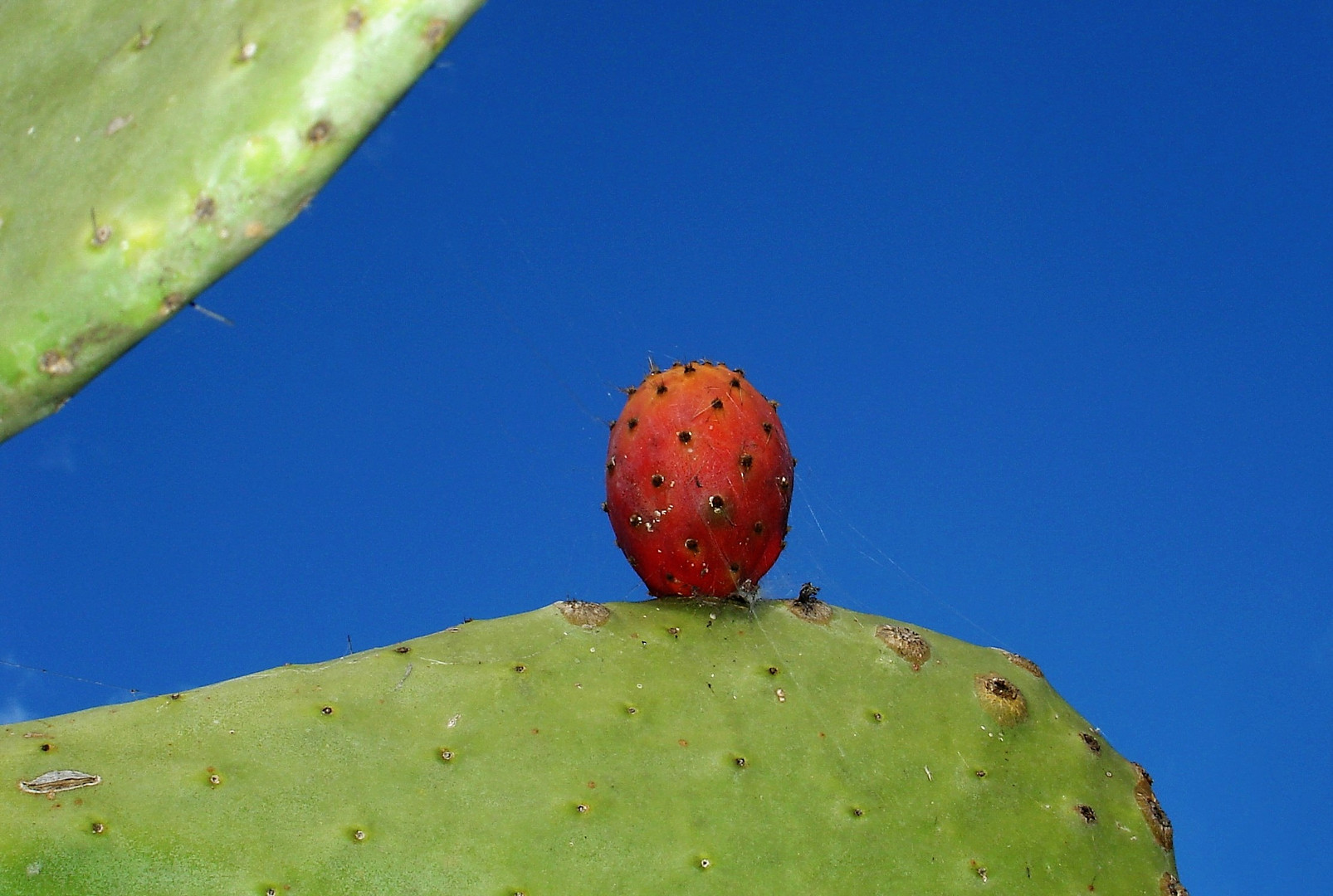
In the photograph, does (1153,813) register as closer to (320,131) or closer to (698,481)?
(698,481)

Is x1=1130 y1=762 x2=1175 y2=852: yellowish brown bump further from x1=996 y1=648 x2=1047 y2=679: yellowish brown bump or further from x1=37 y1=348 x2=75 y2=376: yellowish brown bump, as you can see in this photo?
x1=37 y1=348 x2=75 y2=376: yellowish brown bump

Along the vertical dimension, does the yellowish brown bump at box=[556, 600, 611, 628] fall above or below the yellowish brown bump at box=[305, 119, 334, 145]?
above

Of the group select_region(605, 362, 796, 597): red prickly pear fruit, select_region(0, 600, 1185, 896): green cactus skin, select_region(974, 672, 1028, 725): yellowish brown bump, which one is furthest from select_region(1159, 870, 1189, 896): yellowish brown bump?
select_region(605, 362, 796, 597): red prickly pear fruit

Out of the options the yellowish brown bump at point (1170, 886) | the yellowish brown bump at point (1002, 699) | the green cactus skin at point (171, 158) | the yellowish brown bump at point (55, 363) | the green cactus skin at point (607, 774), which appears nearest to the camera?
the green cactus skin at point (171, 158)

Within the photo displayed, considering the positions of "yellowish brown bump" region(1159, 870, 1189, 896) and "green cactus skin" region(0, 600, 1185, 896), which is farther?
"yellowish brown bump" region(1159, 870, 1189, 896)

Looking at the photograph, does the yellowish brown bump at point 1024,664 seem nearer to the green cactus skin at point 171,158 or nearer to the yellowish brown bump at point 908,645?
the yellowish brown bump at point 908,645

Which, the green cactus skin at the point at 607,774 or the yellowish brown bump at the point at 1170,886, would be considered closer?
the green cactus skin at the point at 607,774

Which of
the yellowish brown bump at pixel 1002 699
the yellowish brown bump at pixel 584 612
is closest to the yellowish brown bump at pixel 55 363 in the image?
the yellowish brown bump at pixel 584 612
